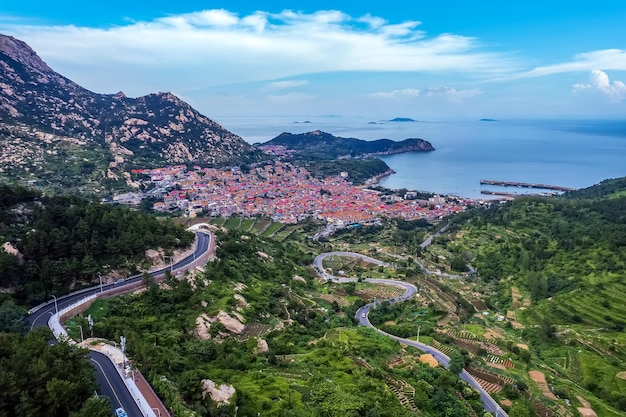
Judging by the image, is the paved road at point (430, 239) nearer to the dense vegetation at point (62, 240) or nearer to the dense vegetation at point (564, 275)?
the dense vegetation at point (564, 275)

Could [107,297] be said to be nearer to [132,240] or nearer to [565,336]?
[132,240]

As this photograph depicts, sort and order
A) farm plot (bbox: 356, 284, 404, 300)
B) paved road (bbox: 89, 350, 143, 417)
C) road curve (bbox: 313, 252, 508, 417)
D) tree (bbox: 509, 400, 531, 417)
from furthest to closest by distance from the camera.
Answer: farm plot (bbox: 356, 284, 404, 300), road curve (bbox: 313, 252, 508, 417), tree (bbox: 509, 400, 531, 417), paved road (bbox: 89, 350, 143, 417)

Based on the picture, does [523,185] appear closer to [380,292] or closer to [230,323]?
[380,292]

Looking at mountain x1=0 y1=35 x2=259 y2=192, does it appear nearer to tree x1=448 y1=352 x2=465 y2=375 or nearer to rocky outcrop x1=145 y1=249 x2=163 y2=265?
rocky outcrop x1=145 y1=249 x2=163 y2=265

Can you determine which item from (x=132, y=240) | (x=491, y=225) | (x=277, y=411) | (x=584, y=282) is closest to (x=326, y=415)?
(x=277, y=411)

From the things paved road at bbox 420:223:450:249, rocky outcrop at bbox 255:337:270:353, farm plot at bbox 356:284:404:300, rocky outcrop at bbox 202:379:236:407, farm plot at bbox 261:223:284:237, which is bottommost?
paved road at bbox 420:223:450:249

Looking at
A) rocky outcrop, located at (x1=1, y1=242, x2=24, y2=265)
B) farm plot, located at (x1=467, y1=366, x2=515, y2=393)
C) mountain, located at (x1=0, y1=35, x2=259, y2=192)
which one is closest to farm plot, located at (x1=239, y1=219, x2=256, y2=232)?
mountain, located at (x1=0, y1=35, x2=259, y2=192)
